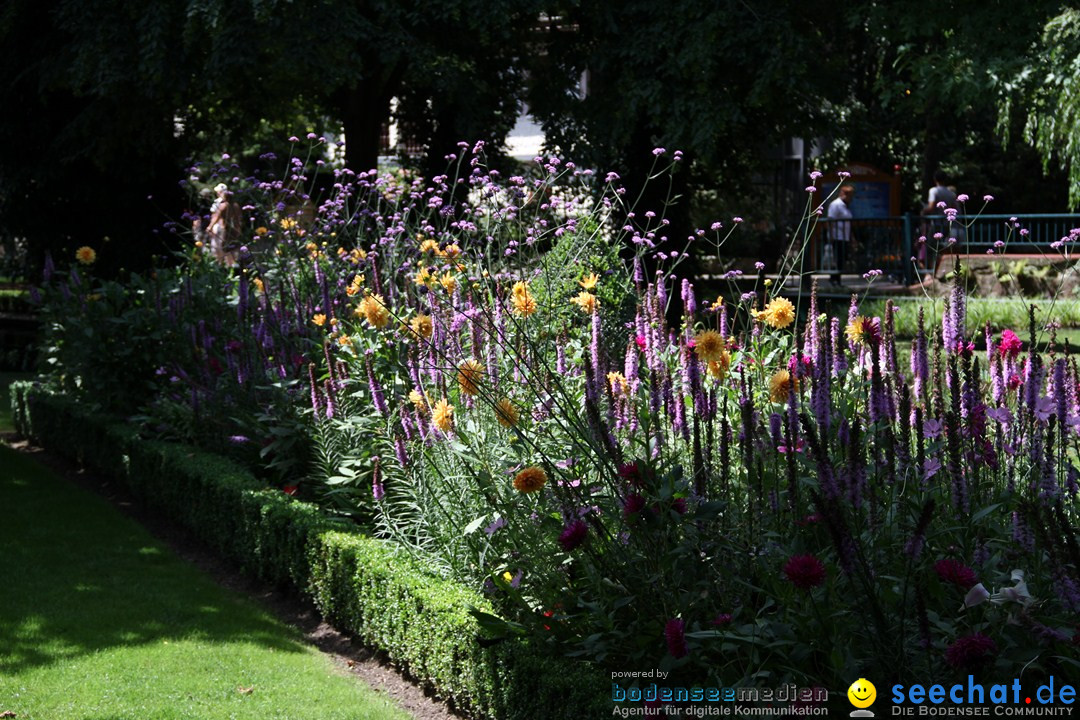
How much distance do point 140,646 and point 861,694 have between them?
316 cm

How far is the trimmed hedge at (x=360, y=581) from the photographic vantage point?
3.71 meters

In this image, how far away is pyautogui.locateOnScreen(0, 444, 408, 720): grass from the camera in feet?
14.1

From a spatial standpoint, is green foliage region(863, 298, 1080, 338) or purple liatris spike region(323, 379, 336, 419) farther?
green foliage region(863, 298, 1080, 338)

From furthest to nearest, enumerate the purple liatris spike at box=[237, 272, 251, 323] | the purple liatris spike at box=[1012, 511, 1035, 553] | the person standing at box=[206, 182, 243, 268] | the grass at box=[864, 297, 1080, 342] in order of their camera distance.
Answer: the grass at box=[864, 297, 1080, 342], the person standing at box=[206, 182, 243, 268], the purple liatris spike at box=[237, 272, 251, 323], the purple liatris spike at box=[1012, 511, 1035, 553]

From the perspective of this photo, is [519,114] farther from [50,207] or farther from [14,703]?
[14,703]

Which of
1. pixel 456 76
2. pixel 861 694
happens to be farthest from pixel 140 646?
pixel 456 76

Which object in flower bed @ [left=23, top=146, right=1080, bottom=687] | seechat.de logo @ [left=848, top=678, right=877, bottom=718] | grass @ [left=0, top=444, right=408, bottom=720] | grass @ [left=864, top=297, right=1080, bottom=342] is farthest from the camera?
grass @ [left=864, top=297, right=1080, bottom=342]

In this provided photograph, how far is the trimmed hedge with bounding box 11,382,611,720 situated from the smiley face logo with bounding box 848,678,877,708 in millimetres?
724

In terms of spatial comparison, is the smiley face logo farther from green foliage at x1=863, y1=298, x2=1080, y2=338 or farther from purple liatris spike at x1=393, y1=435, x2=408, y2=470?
green foliage at x1=863, y1=298, x2=1080, y2=338

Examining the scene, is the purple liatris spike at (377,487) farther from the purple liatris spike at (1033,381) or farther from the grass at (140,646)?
the purple liatris spike at (1033,381)

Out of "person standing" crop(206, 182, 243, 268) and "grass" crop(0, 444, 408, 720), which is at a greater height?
"person standing" crop(206, 182, 243, 268)

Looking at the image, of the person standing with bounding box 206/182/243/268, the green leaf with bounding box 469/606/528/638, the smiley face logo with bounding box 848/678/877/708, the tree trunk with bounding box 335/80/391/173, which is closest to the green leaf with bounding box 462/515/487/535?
the green leaf with bounding box 469/606/528/638

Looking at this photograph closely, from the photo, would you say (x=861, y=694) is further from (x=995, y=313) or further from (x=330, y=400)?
(x=995, y=313)

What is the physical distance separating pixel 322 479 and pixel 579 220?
2226 millimetres
